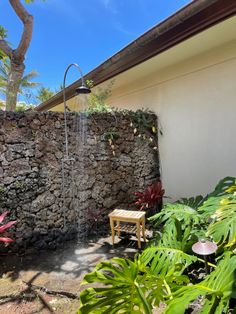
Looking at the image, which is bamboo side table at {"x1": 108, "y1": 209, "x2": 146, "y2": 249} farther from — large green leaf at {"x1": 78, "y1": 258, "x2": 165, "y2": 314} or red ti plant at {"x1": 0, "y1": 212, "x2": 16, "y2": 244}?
large green leaf at {"x1": 78, "y1": 258, "x2": 165, "y2": 314}

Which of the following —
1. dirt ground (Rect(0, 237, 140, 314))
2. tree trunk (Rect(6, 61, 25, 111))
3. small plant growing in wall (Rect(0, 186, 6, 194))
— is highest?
tree trunk (Rect(6, 61, 25, 111))

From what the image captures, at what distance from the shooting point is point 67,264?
362cm

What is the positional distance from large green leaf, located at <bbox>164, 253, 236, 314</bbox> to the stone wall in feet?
10.1

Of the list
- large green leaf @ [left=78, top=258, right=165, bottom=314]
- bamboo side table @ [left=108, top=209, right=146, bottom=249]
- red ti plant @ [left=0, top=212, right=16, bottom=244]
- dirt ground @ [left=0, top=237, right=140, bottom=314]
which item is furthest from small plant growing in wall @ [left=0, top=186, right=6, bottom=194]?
large green leaf @ [left=78, top=258, right=165, bottom=314]

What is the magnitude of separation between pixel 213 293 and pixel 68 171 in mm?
3419

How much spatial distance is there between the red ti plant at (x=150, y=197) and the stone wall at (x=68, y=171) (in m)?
0.33

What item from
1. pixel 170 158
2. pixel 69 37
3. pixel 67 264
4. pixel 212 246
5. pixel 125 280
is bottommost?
pixel 67 264

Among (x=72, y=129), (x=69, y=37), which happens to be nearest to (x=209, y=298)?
(x=72, y=129)

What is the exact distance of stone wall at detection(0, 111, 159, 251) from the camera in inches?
156

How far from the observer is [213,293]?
59.1 inches

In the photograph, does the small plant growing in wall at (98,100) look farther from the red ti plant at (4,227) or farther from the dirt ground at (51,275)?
the dirt ground at (51,275)

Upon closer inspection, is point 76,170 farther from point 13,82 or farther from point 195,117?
point 13,82

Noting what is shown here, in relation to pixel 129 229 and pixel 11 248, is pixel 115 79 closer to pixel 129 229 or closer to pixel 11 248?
pixel 129 229

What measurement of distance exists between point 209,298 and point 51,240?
3289mm
